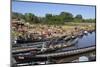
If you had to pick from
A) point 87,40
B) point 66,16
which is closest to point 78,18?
point 66,16

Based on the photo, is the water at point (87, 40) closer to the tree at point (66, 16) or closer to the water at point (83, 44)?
the water at point (83, 44)

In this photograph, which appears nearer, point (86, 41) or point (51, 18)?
point (51, 18)

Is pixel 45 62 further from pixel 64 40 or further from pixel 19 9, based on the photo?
pixel 19 9

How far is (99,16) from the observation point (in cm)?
286

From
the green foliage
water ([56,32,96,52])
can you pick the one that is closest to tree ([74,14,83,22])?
the green foliage

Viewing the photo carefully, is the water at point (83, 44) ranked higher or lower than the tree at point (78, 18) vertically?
lower

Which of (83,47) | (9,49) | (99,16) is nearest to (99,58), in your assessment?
(83,47)

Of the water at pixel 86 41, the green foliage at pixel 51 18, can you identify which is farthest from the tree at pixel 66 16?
the water at pixel 86 41

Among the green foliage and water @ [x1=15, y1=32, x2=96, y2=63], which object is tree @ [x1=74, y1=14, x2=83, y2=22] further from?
water @ [x1=15, y1=32, x2=96, y2=63]

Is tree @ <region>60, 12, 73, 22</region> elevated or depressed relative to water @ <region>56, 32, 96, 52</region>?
elevated

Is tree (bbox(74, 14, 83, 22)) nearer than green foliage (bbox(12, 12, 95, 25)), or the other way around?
green foliage (bbox(12, 12, 95, 25))

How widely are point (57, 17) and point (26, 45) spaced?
1.77 ft

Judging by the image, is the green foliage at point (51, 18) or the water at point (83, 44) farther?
the water at point (83, 44)

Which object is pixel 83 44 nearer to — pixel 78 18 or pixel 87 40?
pixel 87 40
